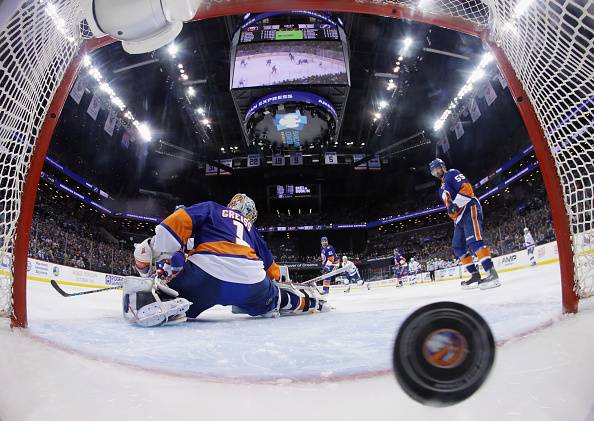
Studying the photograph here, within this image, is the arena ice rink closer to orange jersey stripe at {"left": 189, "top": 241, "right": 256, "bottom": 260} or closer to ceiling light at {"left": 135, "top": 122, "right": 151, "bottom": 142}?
orange jersey stripe at {"left": 189, "top": 241, "right": 256, "bottom": 260}

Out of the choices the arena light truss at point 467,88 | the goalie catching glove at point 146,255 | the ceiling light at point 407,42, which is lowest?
the goalie catching glove at point 146,255

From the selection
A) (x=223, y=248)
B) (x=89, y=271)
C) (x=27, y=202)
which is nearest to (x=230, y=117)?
(x=89, y=271)

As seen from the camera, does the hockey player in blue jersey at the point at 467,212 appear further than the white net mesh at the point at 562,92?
Yes

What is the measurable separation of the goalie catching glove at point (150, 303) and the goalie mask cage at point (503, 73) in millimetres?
612

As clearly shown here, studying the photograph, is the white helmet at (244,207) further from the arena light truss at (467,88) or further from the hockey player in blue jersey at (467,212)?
the arena light truss at (467,88)

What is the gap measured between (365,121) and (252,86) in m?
10.8

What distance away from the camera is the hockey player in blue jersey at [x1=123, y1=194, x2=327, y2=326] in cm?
199

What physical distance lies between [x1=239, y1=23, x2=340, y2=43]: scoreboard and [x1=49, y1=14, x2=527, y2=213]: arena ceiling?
6.19 feet

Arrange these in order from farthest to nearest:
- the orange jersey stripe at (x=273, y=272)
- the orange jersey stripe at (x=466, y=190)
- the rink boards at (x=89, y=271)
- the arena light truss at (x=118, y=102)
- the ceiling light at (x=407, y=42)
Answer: the arena light truss at (x=118, y=102)
the ceiling light at (x=407, y=42)
the rink boards at (x=89, y=271)
the orange jersey stripe at (x=466, y=190)
the orange jersey stripe at (x=273, y=272)

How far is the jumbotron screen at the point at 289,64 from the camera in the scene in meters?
8.53

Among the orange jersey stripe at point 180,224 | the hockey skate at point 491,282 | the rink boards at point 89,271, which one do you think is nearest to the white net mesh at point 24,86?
the orange jersey stripe at point 180,224

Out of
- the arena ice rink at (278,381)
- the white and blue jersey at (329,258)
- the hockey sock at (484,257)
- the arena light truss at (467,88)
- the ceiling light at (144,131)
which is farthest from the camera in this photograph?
the ceiling light at (144,131)

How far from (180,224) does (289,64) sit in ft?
24.3

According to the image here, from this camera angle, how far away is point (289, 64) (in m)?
8.52
